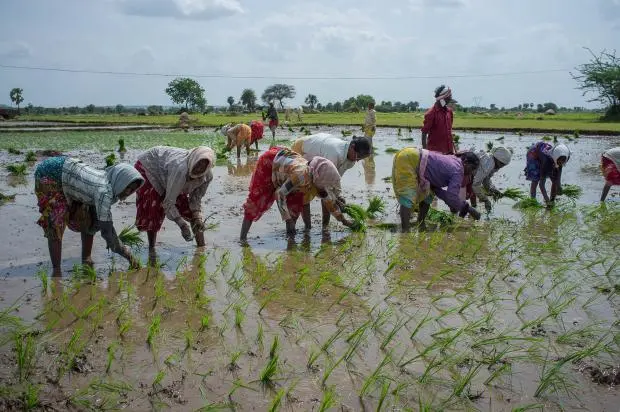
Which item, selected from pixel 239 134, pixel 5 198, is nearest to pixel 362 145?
pixel 5 198

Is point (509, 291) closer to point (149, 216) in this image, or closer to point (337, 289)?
point (337, 289)

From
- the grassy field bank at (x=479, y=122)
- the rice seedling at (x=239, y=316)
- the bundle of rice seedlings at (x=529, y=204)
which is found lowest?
Answer: the rice seedling at (x=239, y=316)

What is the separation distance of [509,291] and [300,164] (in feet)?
7.25

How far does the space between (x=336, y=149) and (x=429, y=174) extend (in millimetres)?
→ 1076

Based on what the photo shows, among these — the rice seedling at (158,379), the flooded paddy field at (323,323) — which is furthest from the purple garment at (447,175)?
the rice seedling at (158,379)

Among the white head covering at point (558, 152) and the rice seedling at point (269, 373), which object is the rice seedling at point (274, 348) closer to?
the rice seedling at point (269, 373)

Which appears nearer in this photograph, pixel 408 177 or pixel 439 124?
pixel 408 177

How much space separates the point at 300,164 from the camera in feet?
17.3

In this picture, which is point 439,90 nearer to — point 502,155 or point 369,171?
point 502,155

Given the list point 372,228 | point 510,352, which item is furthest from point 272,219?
point 510,352

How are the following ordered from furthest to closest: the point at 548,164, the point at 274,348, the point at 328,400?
the point at 548,164 → the point at 274,348 → the point at 328,400

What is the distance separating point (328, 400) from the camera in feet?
8.01

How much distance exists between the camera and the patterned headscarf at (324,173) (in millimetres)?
5195

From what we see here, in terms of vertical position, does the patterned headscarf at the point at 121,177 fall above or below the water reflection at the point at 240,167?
above
